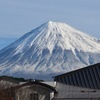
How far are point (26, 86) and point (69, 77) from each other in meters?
3.68

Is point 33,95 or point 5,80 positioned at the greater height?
point 5,80

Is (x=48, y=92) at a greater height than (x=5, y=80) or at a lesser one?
lesser

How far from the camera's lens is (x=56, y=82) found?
144ft

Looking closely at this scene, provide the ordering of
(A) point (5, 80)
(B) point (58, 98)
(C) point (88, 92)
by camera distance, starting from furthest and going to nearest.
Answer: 1. (A) point (5, 80)
2. (B) point (58, 98)
3. (C) point (88, 92)

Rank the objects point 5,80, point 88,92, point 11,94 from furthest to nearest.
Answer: point 5,80 < point 11,94 < point 88,92

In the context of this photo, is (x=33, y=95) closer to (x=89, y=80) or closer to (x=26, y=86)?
(x=26, y=86)

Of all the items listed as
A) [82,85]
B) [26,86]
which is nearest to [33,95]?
[26,86]

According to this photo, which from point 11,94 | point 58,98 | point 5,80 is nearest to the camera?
point 58,98

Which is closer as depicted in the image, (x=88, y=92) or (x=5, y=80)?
(x=88, y=92)

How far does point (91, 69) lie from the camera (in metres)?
41.9

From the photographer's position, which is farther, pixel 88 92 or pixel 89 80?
pixel 89 80

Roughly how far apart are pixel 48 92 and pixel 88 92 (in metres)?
5.08

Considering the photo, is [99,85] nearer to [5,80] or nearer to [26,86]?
[26,86]

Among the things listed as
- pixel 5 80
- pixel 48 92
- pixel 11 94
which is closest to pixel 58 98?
pixel 48 92
